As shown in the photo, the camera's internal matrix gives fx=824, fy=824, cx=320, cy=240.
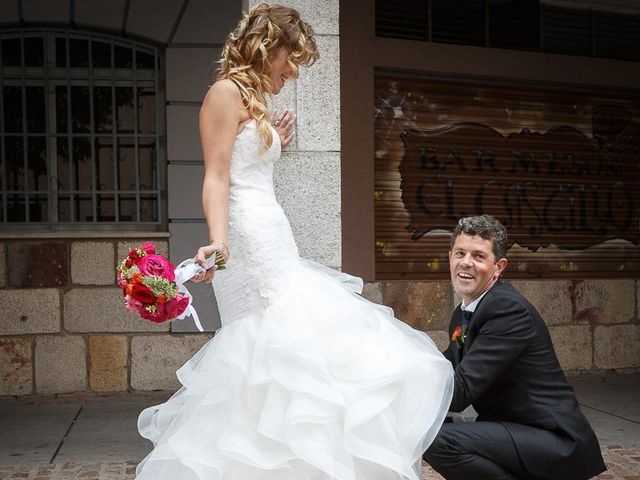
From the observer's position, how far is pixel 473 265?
3283 mm

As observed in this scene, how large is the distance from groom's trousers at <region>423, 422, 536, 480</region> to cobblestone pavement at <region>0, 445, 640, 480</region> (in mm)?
1676

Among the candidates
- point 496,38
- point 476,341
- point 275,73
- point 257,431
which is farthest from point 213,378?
point 496,38

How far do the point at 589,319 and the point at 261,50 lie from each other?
575 cm

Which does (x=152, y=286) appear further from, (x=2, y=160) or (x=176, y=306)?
(x=2, y=160)

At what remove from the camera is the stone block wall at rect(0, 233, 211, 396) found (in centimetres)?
711

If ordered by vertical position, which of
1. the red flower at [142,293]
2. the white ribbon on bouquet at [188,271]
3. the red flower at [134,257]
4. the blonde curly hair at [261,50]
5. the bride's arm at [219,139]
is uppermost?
the blonde curly hair at [261,50]

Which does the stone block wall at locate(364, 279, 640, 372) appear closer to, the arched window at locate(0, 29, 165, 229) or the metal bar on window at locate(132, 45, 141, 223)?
the metal bar on window at locate(132, 45, 141, 223)

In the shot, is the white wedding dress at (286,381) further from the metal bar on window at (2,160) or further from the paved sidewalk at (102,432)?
the metal bar on window at (2,160)

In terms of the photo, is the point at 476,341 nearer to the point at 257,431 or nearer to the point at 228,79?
the point at 257,431

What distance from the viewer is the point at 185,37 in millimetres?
7180

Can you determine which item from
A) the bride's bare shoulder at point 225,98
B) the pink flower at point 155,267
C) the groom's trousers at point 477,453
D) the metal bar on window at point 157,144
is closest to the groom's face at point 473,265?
the groom's trousers at point 477,453

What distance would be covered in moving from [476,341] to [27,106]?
5431mm

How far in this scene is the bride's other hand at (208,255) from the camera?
2.92m

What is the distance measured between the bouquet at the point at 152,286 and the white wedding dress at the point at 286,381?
0.36 metres
